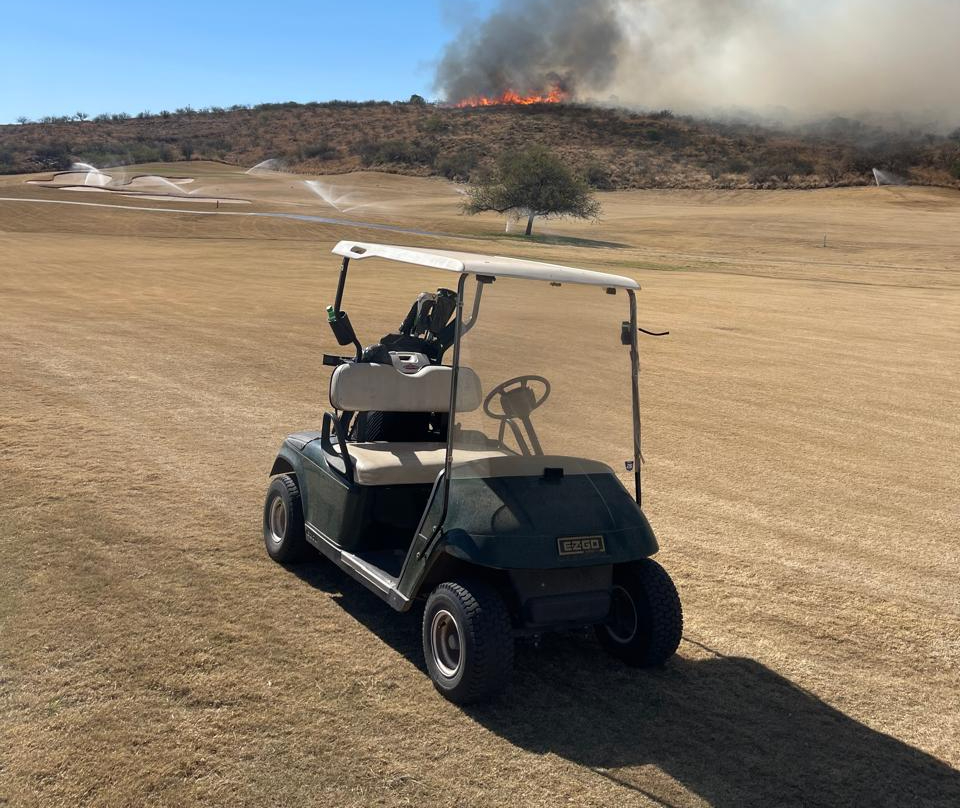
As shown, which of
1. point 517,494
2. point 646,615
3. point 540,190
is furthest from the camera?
point 540,190

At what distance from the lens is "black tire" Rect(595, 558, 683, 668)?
15.7 feet

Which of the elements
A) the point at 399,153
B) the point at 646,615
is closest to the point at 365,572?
the point at 646,615

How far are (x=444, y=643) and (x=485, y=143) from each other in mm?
118805

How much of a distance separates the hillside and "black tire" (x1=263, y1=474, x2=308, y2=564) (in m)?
95.2

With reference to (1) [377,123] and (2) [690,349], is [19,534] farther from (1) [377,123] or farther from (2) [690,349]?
(1) [377,123]

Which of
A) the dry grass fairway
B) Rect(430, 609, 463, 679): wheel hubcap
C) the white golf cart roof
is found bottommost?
the dry grass fairway

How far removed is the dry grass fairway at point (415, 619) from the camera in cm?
399

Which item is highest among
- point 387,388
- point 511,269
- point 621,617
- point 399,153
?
point 399,153

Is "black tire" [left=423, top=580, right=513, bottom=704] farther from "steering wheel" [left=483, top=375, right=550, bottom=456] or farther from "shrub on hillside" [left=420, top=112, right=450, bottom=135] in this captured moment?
"shrub on hillside" [left=420, top=112, right=450, bottom=135]

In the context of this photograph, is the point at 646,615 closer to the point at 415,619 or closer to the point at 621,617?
the point at 621,617

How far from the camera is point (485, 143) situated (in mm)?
118688

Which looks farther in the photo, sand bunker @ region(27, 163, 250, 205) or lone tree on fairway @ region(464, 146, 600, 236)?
sand bunker @ region(27, 163, 250, 205)

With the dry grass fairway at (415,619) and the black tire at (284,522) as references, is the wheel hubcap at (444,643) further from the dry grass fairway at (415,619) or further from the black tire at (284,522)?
the black tire at (284,522)

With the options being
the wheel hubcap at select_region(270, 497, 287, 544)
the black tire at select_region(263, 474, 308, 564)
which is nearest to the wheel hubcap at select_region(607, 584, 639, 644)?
the black tire at select_region(263, 474, 308, 564)
